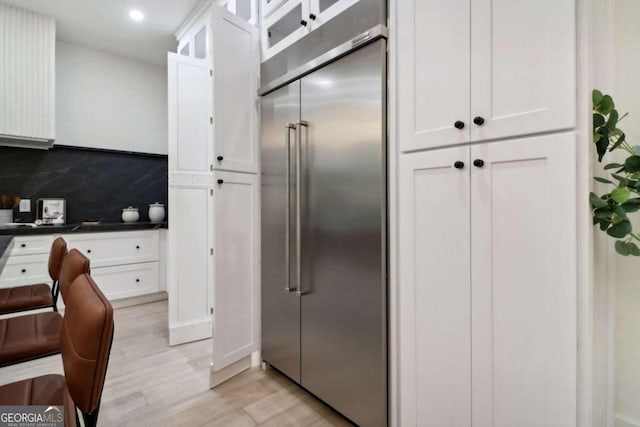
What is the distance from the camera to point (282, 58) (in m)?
2.11

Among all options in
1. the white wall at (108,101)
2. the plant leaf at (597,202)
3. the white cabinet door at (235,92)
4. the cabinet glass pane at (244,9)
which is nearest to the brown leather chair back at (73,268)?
the white cabinet door at (235,92)

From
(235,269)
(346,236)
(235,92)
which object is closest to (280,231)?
(235,269)

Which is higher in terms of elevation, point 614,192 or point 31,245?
point 614,192

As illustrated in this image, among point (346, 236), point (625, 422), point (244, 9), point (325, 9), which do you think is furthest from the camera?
point (244, 9)

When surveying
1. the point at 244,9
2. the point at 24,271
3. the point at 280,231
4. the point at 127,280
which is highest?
the point at 244,9

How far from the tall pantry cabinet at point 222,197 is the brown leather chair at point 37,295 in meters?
0.86

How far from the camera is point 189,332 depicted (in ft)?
9.22

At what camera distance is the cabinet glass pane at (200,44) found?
121 inches

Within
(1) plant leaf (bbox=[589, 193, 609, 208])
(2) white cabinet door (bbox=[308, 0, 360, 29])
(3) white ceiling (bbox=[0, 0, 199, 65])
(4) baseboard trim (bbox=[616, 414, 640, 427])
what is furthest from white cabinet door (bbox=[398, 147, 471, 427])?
(3) white ceiling (bbox=[0, 0, 199, 65])

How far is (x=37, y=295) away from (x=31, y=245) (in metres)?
1.57

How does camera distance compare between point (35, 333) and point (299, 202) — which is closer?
point (35, 333)

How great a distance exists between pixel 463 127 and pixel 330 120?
0.74m

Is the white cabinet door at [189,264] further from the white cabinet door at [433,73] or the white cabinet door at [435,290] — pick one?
the white cabinet door at [433,73]

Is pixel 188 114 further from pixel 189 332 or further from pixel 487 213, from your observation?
pixel 487 213
